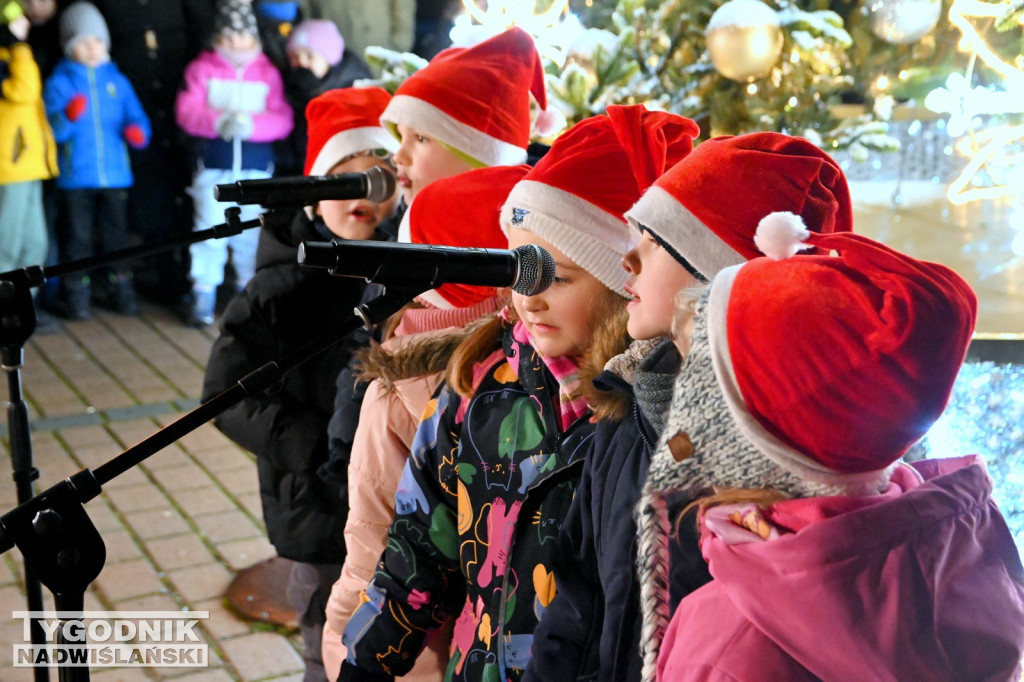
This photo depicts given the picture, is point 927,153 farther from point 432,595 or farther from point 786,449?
point 786,449

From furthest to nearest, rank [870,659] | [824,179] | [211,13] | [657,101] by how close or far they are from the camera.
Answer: [211,13] → [657,101] → [824,179] → [870,659]

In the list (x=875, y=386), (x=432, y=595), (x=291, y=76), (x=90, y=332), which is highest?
(x=875, y=386)

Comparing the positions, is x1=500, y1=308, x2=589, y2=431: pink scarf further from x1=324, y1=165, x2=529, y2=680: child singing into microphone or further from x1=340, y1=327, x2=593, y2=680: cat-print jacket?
x1=324, y1=165, x2=529, y2=680: child singing into microphone

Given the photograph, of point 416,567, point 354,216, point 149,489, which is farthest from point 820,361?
point 149,489

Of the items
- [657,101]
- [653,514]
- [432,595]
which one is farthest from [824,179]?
[657,101]

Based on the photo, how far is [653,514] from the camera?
3.83 feet

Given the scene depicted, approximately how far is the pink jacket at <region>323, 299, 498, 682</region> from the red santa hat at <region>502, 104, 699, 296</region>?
39 centimetres

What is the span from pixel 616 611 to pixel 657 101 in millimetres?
2431

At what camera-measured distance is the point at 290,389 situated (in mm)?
2633

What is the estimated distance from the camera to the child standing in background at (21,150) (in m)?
5.48

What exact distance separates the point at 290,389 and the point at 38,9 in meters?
4.18

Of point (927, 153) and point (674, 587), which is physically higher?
point (674, 587)

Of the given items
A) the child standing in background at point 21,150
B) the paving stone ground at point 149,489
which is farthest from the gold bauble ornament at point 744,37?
the child standing in background at point 21,150

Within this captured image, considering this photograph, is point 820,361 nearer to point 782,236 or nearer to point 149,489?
point 782,236
